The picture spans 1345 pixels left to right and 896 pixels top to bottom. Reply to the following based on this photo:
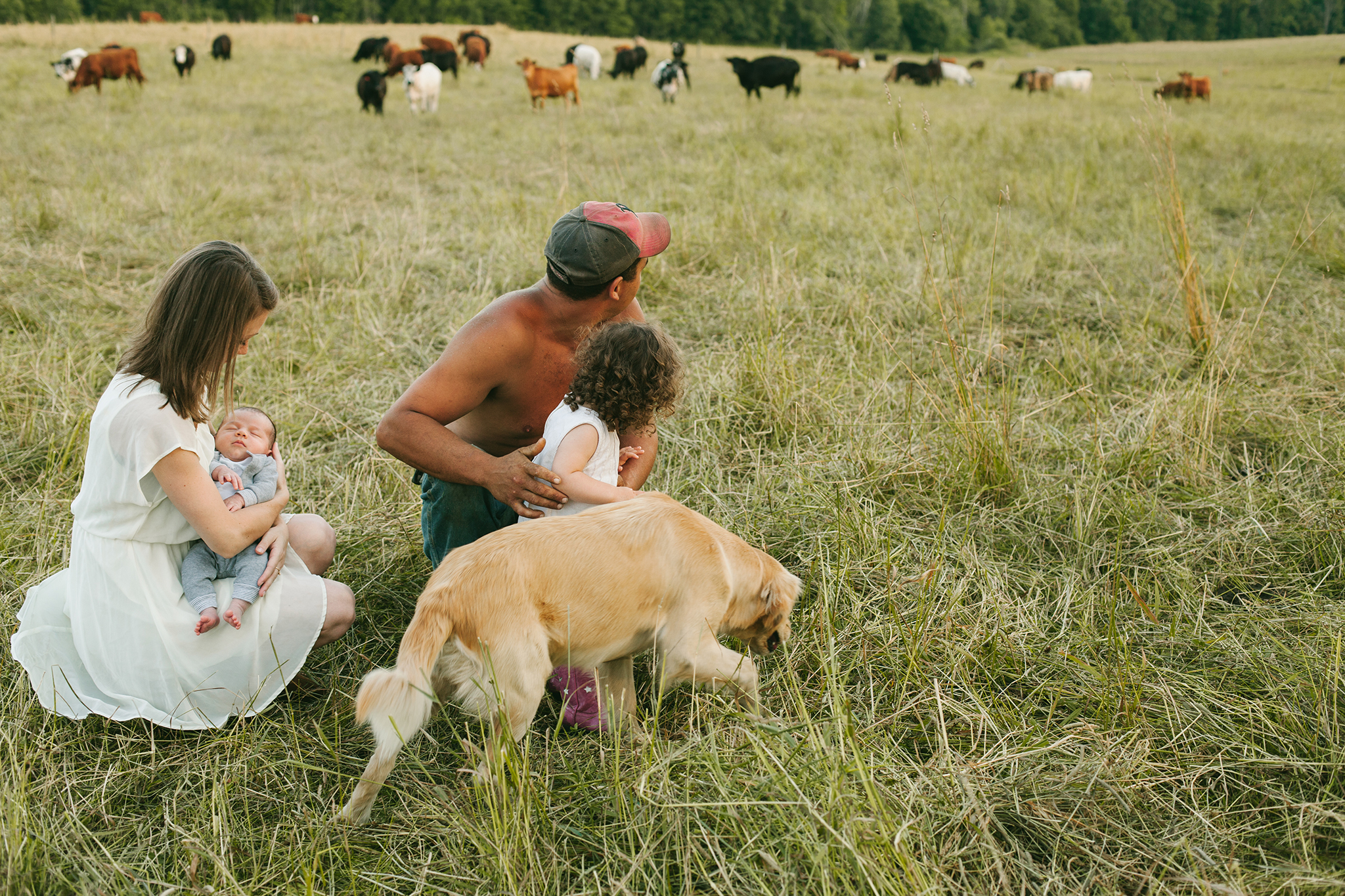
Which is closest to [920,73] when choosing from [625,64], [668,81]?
[625,64]

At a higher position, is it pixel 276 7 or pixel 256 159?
pixel 276 7

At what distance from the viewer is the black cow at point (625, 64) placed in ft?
86.8

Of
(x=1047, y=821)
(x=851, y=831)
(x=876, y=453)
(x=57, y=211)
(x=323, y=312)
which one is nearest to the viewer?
(x=851, y=831)

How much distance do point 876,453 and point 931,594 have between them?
0.87 m

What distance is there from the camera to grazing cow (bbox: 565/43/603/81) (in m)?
26.8

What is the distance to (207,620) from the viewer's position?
204 centimetres

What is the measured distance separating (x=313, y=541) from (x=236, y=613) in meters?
0.46

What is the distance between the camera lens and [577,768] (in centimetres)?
198

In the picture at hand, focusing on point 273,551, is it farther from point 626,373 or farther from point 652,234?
point 652,234

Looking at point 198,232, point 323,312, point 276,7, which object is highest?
point 276,7

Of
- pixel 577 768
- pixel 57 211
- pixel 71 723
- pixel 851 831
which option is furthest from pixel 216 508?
pixel 57 211

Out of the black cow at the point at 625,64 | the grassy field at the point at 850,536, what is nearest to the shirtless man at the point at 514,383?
the grassy field at the point at 850,536

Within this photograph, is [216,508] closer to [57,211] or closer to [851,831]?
[851,831]

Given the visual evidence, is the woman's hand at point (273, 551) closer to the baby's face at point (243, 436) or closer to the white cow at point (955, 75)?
the baby's face at point (243, 436)
